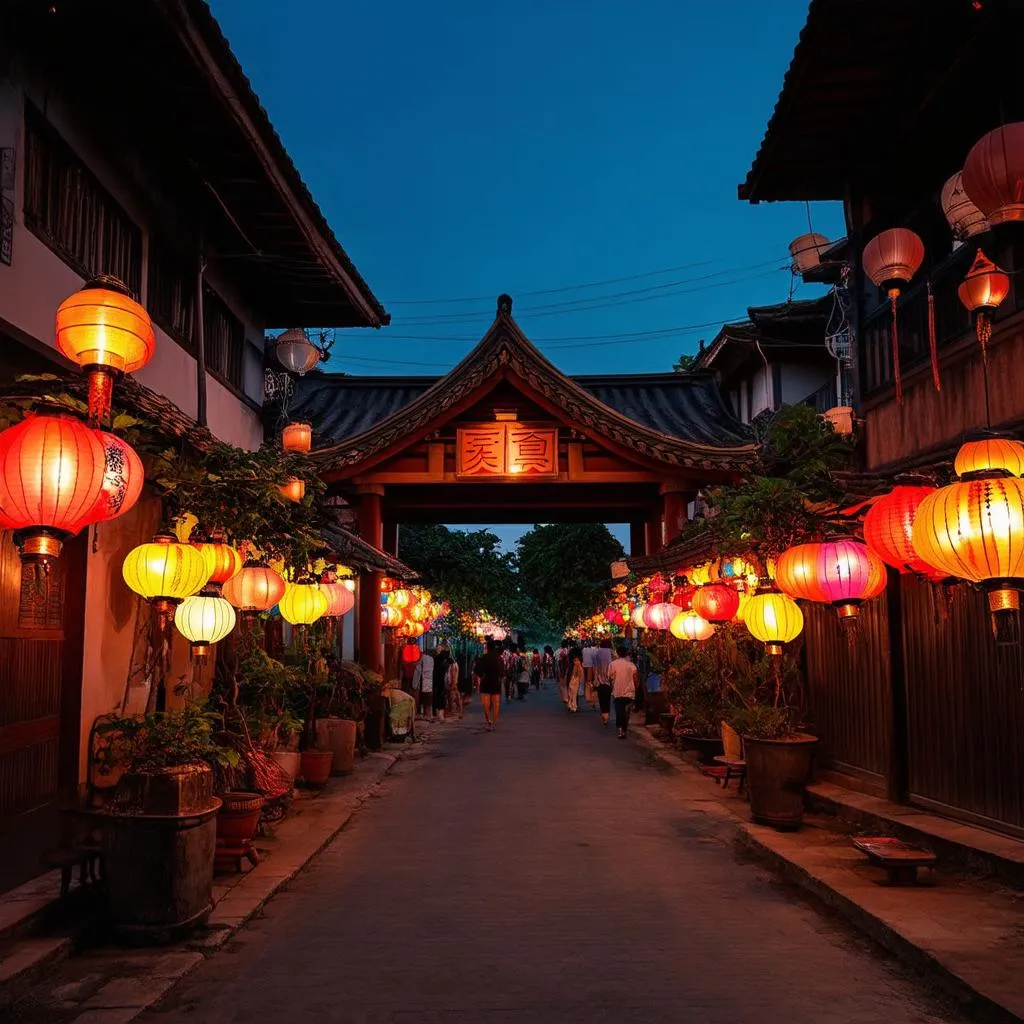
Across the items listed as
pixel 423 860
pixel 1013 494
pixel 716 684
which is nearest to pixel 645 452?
pixel 716 684

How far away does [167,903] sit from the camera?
6785 millimetres

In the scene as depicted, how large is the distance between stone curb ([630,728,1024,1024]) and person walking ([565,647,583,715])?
21.4m

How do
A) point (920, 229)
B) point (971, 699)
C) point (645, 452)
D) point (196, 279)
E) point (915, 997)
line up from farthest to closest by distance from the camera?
point (645, 452)
point (196, 279)
point (920, 229)
point (971, 699)
point (915, 997)

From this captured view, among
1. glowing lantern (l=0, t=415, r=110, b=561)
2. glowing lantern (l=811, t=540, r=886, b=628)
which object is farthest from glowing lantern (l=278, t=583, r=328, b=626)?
glowing lantern (l=0, t=415, r=110, b=561)

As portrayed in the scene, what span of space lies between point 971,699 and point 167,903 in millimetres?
7242

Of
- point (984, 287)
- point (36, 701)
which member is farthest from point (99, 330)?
point (984, 287)

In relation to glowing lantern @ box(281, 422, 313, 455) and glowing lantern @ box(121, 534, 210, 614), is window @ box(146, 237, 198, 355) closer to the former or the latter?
glowing lantern @ box(281, 422, 313, 455)

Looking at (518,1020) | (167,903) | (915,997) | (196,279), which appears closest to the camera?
(518,1020)

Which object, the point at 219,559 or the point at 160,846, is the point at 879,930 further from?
the point at 219,559

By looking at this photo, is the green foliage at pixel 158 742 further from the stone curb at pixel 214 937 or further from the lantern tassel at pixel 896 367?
the lantern tassel at pixel 896 367

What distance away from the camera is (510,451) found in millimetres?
18750

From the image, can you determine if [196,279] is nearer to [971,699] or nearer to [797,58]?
[797,58]

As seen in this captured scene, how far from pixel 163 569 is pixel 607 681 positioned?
20.3 meters

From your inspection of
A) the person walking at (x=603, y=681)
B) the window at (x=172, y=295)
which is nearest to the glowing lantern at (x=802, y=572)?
the window at (x=172, y=295)
